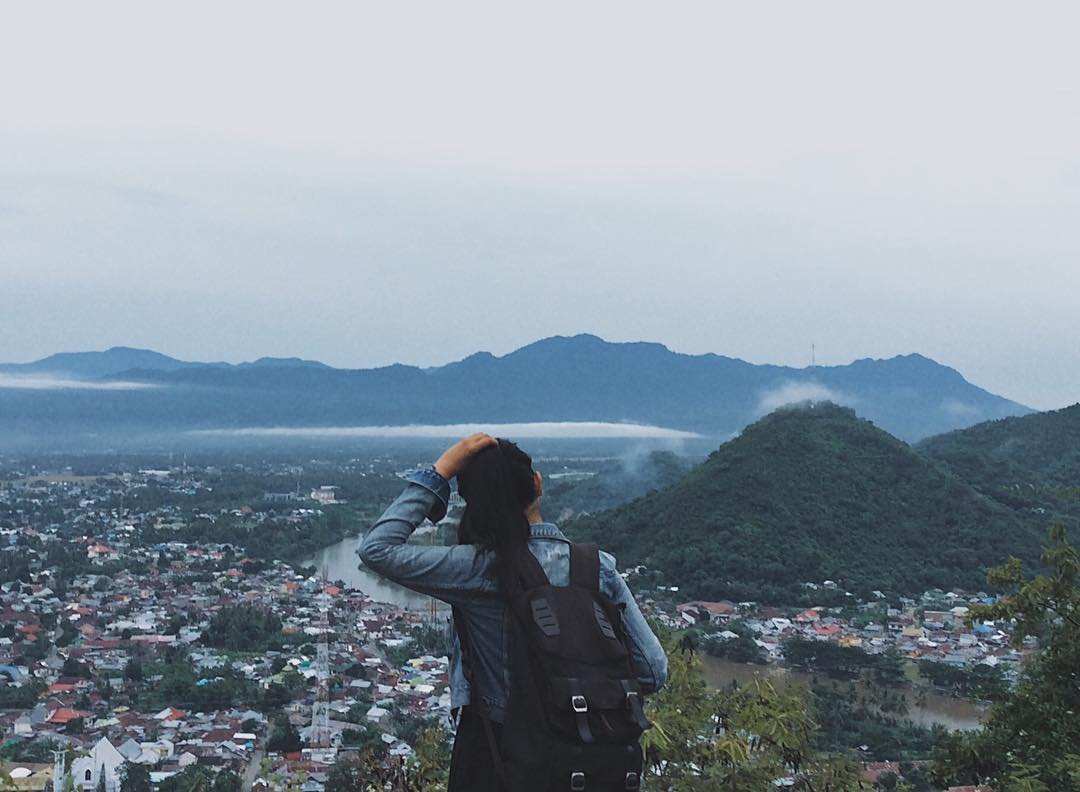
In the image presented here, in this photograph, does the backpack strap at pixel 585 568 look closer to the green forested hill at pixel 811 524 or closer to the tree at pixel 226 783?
the tree at pixel 226 783

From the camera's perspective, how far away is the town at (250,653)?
23.4ft

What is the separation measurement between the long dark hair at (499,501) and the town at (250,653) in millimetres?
1037

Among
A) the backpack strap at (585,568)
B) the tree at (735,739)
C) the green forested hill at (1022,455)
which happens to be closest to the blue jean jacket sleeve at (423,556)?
the backpack strap at (585,568)

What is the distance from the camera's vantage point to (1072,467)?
59.8ft

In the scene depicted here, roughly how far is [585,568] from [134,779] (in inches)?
248

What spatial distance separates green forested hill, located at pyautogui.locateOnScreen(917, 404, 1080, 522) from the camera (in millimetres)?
16828

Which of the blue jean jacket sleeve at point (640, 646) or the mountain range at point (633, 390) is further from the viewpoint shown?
the mountain range at point (633, 390)

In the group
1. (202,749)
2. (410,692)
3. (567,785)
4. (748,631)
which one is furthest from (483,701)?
(748,631)

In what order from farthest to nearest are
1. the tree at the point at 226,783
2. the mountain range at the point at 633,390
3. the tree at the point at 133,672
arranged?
the mountain range at the point at 633,390
the tree at the point at 133,672
the tree at the point at 226,783

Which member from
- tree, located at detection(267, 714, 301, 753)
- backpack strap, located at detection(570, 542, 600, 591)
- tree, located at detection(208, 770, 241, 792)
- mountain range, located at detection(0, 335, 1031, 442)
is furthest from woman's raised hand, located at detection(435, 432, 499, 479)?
mountain range, located at detection(0, 335, 1031, 442)

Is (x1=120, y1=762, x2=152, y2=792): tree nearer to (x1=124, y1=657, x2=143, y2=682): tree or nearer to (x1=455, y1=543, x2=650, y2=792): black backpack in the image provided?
(x1=124, y1=657, x2=143, y2=682): tree

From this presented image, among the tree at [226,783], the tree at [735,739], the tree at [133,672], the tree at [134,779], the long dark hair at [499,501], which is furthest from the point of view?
the tree at [133,672]

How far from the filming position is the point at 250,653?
12.5 meters

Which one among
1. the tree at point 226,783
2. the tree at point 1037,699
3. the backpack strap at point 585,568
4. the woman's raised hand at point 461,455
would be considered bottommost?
the tree at point 226,783
